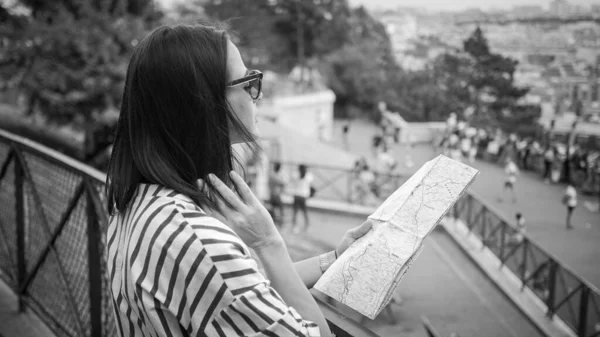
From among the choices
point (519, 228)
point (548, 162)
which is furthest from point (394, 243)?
point (548, 162)

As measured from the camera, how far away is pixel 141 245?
2.98ft

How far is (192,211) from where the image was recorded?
2.99ft

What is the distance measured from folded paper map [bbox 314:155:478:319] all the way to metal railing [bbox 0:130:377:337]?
1017mm

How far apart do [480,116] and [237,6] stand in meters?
21.4

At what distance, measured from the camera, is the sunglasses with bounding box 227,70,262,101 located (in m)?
1.05

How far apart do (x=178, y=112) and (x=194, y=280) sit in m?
0.30

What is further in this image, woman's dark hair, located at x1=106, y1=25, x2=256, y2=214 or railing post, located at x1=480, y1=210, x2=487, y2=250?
railing post, located at x1=480, y1=210, x2=487, y2=250

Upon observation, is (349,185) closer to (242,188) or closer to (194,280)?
(242,188)

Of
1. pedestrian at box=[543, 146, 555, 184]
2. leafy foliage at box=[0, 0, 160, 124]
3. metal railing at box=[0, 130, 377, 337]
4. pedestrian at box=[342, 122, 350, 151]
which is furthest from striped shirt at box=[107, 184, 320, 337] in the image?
pedestrian at box=[342, 122, 350, 151]

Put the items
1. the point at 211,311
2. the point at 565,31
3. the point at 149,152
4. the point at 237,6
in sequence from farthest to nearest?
the point at 237,6
the point at 565,31
the point at 149,152
the point at 211,311

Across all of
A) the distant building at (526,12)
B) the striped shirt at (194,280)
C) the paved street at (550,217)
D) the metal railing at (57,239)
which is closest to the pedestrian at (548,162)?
the paved street at (550,217)

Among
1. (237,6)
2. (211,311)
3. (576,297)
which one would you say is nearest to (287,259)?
(211,311)

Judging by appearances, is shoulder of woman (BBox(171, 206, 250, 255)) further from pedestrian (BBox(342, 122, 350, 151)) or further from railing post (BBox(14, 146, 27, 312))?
pedestrian (BBox(342, 122, 350, 151))

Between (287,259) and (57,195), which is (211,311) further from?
(57,195)
